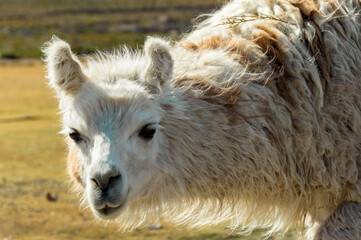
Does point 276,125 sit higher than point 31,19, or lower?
higher

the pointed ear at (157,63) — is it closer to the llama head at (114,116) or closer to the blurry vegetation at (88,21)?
the llama head at (114,116)

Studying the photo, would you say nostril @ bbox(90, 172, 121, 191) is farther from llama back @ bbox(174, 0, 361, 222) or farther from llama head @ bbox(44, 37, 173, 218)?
llama back @ bbox(174, 0, 361, 222)

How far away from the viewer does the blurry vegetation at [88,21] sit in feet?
105

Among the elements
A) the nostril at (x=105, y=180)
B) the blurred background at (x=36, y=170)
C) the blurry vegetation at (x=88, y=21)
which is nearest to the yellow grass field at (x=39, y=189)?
the blurred background at (x=36, y=170)

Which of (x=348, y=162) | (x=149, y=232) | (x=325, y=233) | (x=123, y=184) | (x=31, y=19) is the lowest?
(x=31, y=19)

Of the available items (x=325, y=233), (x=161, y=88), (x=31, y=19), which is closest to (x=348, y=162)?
(x=325, y=233)

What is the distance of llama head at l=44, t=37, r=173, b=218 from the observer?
4.02 meters

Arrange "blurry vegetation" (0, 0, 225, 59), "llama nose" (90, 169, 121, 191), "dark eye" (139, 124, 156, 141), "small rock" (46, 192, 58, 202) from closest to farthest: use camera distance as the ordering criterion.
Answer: "llama nose" (90, 169, 121, 191) → "dark eye" (139, 124, 156, 141) → "small rock" (46, 192, 58, 202) → "blurry vegetation" (0, 0, 225, 59)

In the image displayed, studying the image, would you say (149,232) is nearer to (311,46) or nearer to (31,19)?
(311,46)

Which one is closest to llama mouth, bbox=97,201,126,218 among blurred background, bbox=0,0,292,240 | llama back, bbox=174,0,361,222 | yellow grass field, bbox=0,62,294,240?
llama back, bbox=174,0,361,222

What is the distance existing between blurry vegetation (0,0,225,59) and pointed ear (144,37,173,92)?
21050 millimetres

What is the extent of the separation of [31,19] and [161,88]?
146 ft

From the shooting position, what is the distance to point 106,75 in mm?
4402

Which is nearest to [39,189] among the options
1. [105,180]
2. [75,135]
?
[75,135]
